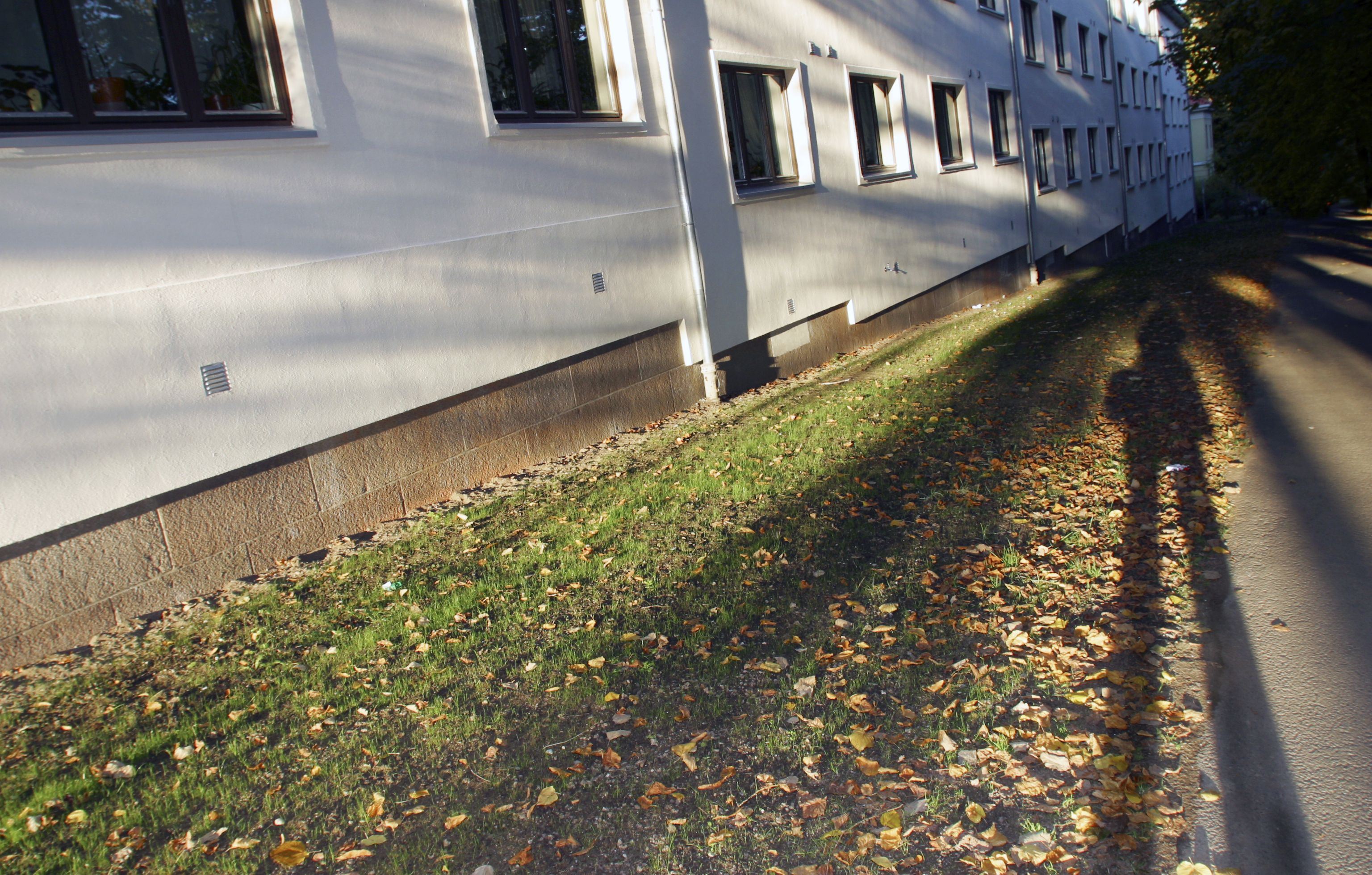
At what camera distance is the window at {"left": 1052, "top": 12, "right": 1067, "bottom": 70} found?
24.4 meters

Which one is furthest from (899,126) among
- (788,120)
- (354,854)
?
(354,854)

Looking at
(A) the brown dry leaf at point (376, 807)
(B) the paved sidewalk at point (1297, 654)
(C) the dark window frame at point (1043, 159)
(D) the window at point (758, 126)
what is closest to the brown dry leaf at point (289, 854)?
(A) the brown dry leaf at point (376, 807)

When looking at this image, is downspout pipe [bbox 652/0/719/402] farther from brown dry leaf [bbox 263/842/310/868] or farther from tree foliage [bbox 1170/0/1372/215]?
tree foliage [bbox 1170/0/1372/215]

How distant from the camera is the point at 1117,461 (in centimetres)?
636

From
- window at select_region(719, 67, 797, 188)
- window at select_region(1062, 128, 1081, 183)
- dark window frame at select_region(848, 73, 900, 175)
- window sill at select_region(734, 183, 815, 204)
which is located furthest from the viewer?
window at select_region(1062, 128, 1081, 183)

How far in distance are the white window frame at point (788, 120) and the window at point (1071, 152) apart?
14.5m

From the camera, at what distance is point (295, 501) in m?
5.62

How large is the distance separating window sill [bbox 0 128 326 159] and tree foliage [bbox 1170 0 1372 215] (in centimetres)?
1346

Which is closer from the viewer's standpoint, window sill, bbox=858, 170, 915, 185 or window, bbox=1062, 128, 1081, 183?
window sill, bbox=858, 170, 915, 185

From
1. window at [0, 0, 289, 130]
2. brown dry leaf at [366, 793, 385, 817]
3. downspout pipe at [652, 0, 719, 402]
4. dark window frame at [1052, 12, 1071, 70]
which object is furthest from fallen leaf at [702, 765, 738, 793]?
dark window frame at [1052, 12, 1071, 70]

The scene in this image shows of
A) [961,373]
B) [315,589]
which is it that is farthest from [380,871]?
[961,373]

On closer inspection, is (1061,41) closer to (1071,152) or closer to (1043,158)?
(1071,152)

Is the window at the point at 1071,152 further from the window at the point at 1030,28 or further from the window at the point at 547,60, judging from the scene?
the window at the point at 547,60

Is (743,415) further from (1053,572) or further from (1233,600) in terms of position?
(1233,600)
